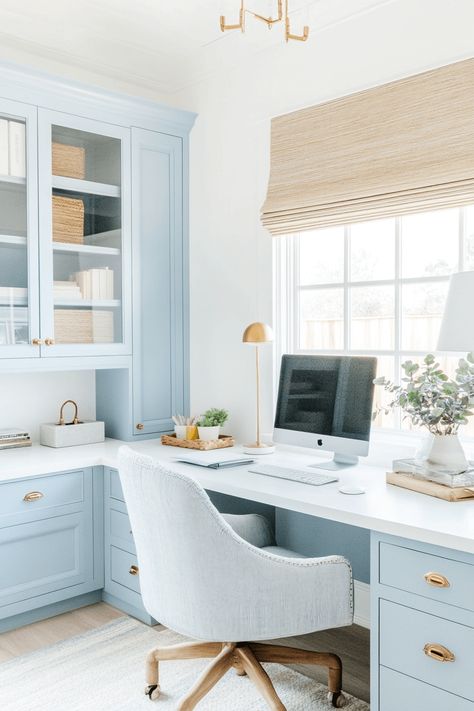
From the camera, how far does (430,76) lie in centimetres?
241

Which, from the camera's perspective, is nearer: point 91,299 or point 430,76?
point 430,76

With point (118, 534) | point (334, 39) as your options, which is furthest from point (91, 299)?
point (334, 39)

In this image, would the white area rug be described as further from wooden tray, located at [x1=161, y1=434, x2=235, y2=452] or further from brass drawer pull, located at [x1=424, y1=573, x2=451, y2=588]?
wooden tray, located at [x1=161, y1=434, x2=235, y2=452]

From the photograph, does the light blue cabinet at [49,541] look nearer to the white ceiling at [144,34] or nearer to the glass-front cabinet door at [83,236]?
the glass-front cabinet door at [83,236]

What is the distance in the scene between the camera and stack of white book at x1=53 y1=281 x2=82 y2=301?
294 centimetres

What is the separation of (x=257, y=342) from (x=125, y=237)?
89 centimetres

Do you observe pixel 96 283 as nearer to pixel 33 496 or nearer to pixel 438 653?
pixel 33 496

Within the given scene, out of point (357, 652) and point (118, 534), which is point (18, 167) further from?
point (357, 652)

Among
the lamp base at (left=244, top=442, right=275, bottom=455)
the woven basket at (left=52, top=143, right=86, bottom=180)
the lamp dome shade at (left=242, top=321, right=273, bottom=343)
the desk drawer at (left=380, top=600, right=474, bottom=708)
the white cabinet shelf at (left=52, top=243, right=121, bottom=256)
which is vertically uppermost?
the woven basket at (left=52, top=143, right=86, bottom=180)

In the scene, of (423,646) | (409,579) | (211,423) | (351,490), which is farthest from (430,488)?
(211,423)

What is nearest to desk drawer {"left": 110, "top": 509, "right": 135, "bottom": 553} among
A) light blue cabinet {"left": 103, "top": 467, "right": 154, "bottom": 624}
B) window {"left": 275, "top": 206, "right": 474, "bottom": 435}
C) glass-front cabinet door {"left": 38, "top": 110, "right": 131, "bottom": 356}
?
light blue cabinet {"left": 103, "top": 467, "right": 154, "bottom": 624}

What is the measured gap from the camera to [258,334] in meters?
2.79

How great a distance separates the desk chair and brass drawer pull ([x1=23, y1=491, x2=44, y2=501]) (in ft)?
2.54

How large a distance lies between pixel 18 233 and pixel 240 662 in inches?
75.0
